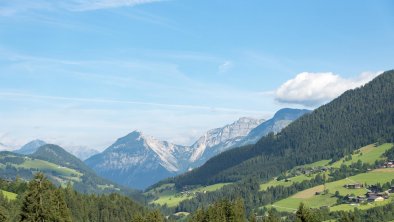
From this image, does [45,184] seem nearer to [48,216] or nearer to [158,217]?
[48,216]

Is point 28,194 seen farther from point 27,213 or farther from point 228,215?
point 228,215

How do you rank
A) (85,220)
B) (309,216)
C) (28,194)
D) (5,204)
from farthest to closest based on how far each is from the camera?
(85,220), (5,204), (309,216), (28,194)

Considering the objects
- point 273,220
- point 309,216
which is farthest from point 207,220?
point 309,216

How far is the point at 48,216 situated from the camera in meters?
76.9

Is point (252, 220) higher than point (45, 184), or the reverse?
point (45, 184)

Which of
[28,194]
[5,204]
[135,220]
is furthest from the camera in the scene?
[5,204]

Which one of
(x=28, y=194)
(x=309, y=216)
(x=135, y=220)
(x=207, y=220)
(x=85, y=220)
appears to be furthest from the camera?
(x=85, y=220)

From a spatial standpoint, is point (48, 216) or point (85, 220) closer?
point (48, 216)

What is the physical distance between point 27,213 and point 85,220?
412 ft

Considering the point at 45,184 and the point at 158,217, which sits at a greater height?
the point at 45,184

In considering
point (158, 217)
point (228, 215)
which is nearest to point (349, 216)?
point (228, 215)

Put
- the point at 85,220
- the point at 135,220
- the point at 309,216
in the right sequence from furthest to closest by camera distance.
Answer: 1. the point at 85,220
2. the point at 135,220
3. the point at 309,216

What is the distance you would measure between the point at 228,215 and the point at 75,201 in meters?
97.7

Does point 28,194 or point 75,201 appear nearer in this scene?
point 28,194
